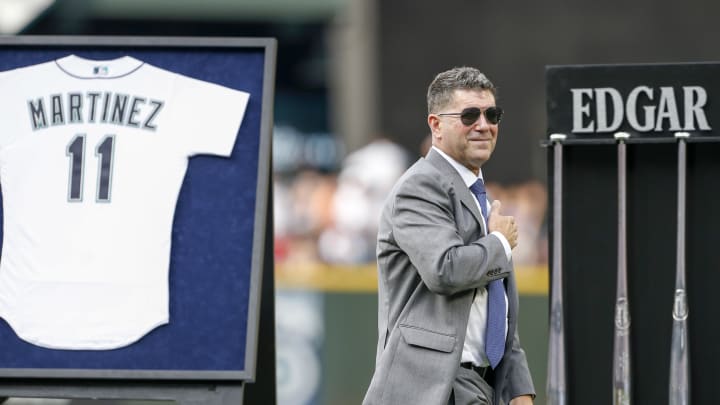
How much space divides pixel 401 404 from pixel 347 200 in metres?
9.58

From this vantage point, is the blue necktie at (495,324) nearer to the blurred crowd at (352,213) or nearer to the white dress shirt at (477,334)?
the white dress shirt at (477,334)

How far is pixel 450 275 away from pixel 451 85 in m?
0.75

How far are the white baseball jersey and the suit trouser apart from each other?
4.03 ft

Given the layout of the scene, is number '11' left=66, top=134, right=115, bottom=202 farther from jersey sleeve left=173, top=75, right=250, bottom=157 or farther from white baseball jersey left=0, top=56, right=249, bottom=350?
jersey sleeve left=173, top=75, right=250, bottom=157

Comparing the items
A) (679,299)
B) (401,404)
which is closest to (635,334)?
(679,299)

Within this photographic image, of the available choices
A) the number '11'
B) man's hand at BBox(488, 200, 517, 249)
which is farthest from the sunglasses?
the number '11'

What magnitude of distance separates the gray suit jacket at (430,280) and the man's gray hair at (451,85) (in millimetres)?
203

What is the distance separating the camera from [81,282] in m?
5.59

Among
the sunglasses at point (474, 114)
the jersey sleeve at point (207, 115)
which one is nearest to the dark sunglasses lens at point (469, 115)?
the sunglasses at point (474, 114)

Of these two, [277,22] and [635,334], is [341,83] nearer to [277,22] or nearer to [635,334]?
[277,22]

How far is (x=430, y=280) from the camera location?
4.90 meters

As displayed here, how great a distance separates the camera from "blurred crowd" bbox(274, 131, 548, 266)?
44.8 feet

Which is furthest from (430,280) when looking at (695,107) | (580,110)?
(695,107)

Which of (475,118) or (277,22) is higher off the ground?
(277,22)
